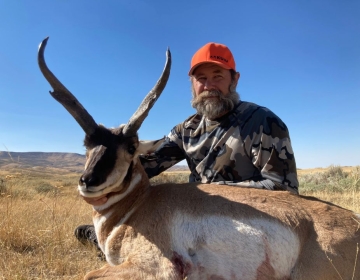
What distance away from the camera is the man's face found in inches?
218

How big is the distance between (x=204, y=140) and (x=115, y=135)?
6.11 ft

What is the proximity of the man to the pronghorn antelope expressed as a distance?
0.84 metres

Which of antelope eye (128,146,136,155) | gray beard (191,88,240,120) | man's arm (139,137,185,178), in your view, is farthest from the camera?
man's arm (139,137,185,178)

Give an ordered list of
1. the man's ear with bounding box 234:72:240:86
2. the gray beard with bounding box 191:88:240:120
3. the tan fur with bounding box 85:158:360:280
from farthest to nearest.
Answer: the man's ear with bounding box 234:72:240:86, the gray beard with bounding box 191:88:240:120, the tan fur with bounding box 85:158:360:280

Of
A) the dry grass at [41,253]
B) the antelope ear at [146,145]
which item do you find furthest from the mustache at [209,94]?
the dry grass at [41,253]

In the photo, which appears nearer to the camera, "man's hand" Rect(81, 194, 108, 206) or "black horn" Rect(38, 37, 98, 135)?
"man's hand" Rect(81, 194, 108, 206)

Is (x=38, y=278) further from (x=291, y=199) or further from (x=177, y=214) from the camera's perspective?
(x=291, y=199)

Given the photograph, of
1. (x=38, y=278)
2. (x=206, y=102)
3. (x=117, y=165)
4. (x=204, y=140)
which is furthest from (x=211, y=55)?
(x=38, y=278)

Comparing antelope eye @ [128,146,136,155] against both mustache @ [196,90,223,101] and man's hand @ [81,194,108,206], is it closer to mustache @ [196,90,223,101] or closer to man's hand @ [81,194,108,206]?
man's hand @ [81,194,108,206]

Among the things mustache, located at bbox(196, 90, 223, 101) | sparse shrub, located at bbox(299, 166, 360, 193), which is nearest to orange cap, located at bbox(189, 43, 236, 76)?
mustache, located at bbox(196, 90, 223, 101)

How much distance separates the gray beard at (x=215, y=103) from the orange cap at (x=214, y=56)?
50cm

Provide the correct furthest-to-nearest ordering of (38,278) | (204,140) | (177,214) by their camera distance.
→ 1. (204,140)
2. (38,278)
3. (177,214)

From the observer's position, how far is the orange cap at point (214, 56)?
18.1ft

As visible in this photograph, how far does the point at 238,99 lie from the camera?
577 centimetres
